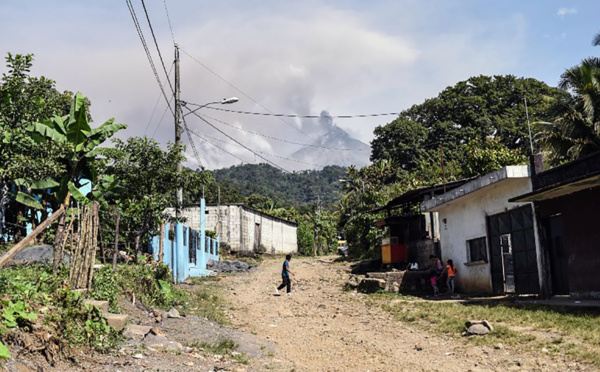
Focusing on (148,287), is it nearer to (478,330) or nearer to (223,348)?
(223,348)

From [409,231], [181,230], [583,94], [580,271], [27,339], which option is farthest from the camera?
[409,231]

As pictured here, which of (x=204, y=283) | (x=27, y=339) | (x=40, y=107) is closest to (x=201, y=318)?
(x=27, y=339)

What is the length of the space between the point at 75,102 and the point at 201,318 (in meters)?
6.17

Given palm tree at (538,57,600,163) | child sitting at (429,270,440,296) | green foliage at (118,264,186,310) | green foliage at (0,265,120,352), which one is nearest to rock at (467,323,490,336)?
green foliage at (0,265,120,352)

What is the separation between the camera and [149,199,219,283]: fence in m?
17.5

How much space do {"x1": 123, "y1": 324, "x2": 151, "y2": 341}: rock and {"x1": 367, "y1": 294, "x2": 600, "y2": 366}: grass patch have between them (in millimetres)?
5229

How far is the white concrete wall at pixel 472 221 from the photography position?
1456cm

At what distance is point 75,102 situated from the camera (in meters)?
12.6

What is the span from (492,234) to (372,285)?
4245 millimetres

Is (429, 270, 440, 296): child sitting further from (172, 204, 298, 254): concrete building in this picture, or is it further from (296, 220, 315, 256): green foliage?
(296, 220, 315, 256): green foliage

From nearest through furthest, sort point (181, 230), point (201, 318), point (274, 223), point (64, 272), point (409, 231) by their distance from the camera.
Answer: point (64, 272), point (201, 318), point (181, 230), point (409, 231), point (274, 223)

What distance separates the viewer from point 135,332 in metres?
7.63

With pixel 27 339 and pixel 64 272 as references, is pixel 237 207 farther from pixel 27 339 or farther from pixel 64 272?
pixel 27 339

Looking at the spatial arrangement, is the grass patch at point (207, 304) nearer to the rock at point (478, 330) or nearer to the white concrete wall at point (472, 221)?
the rock at point (478, 330)
